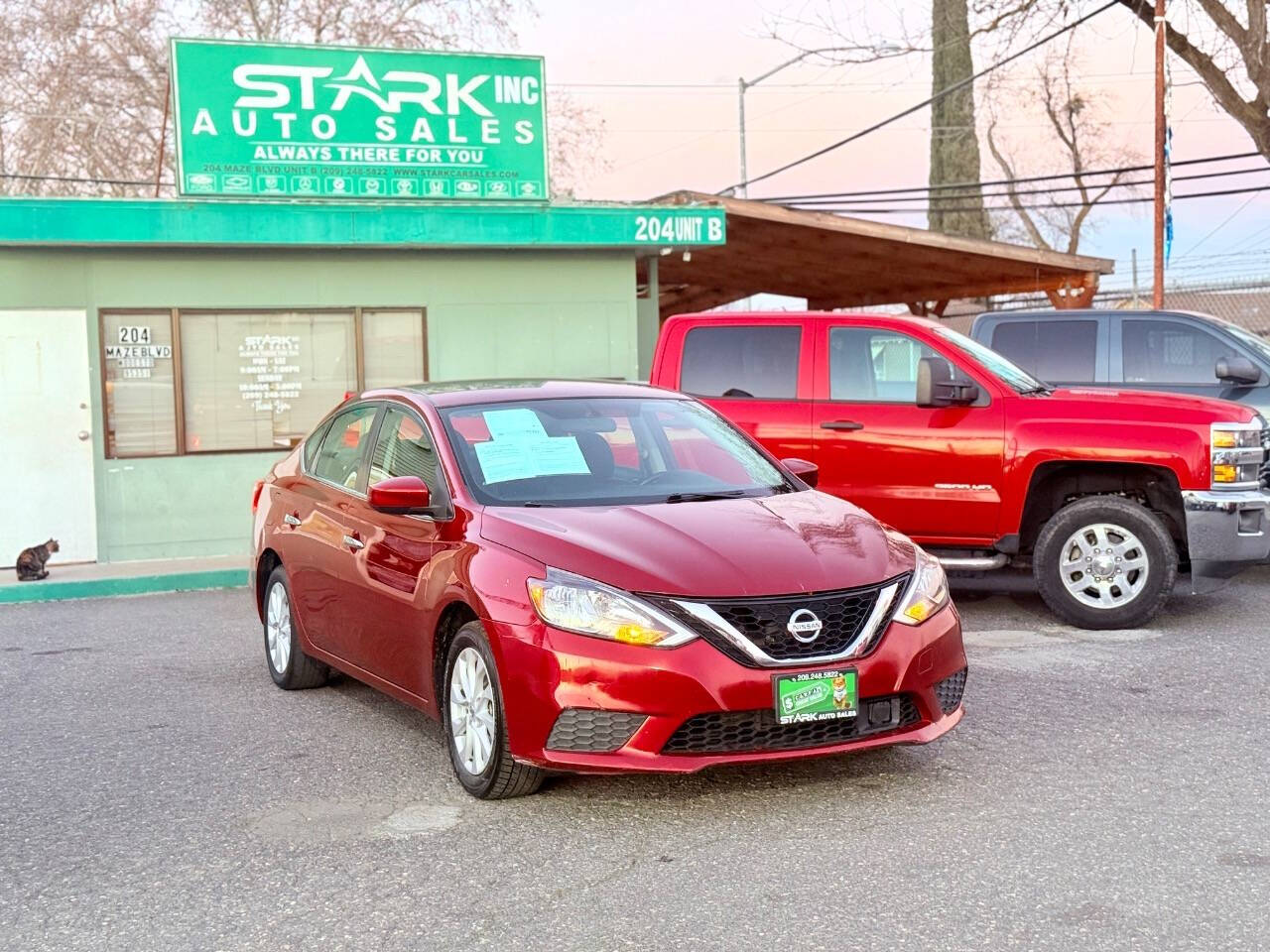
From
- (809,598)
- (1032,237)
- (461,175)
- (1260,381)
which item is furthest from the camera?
(1032,237)

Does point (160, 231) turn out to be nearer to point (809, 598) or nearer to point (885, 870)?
point (809, 598)

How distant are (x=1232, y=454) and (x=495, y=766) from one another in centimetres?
543

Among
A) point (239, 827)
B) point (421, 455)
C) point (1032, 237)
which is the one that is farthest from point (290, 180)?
point (1032, 237)

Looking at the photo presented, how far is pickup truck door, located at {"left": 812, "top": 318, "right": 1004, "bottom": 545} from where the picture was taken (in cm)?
919

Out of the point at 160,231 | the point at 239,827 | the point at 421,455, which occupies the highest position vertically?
the point at 160,231

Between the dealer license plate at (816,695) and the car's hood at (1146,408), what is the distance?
177 inches

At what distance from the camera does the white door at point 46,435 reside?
13195 millimetres

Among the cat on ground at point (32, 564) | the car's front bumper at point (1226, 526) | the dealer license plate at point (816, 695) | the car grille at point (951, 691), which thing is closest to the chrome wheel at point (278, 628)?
the dealer license plate at point (816, 695)

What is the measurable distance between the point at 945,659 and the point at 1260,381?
6.73m

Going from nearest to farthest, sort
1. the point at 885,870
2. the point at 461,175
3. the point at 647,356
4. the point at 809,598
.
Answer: the point at 885,870 → the point at 809,598 → the point at 461,175 → the point at 647,356

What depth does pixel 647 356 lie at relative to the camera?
1811cm

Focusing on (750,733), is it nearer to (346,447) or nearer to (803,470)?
(803,470)

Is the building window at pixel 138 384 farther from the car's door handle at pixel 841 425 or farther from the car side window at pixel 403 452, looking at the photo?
the car side window at pixel 403 452

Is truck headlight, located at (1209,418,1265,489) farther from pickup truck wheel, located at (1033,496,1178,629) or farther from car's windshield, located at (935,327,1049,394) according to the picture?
car's windshield, located at (935,327,1049,394)
